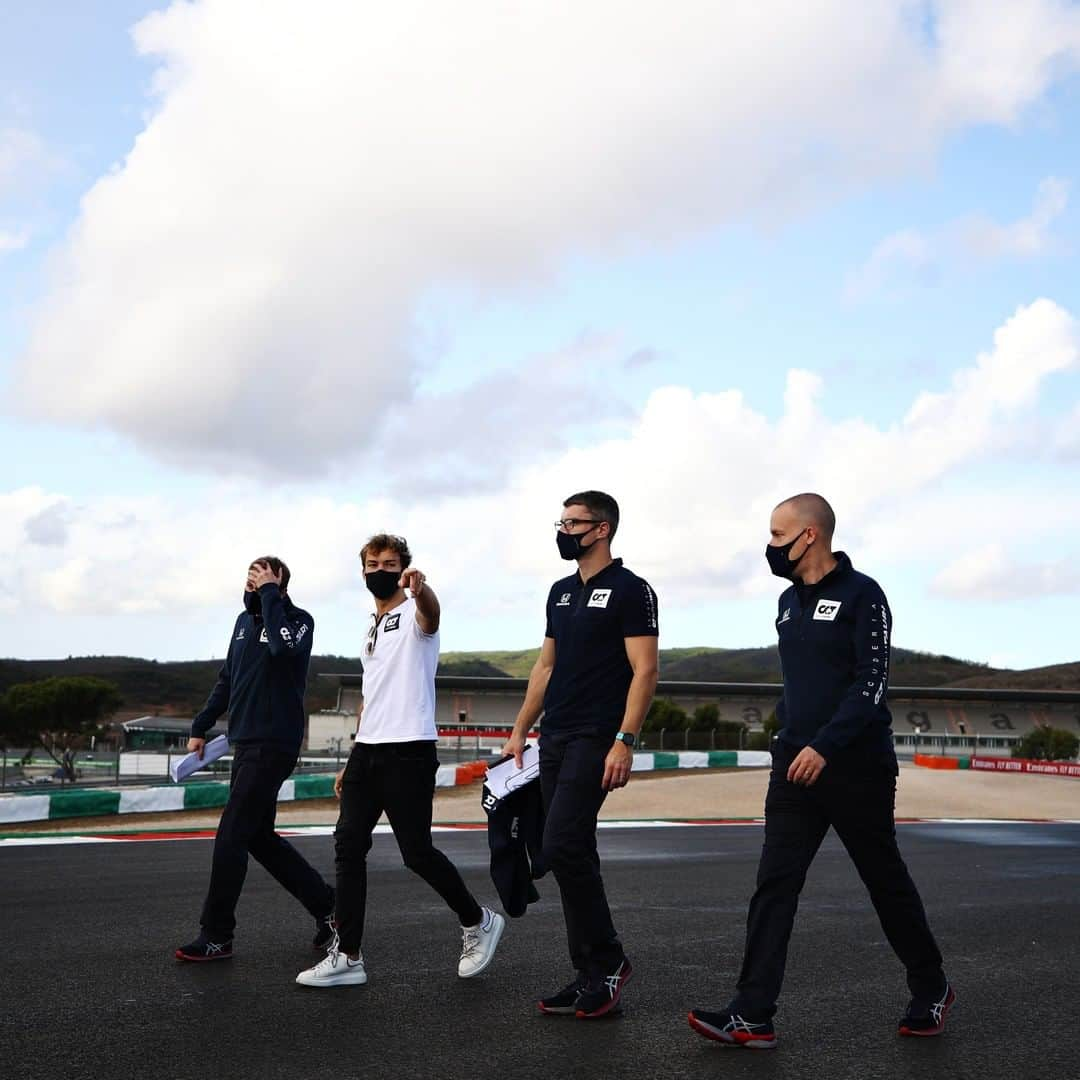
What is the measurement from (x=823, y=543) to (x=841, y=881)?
589 centimetres

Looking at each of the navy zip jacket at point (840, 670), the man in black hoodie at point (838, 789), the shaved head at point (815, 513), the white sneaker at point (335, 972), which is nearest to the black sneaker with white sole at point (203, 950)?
the white sneaker at point (335, 972)

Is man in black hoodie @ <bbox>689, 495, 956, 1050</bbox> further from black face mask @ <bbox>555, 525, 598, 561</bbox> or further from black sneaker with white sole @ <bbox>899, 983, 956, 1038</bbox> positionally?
black face mask @ <bbox>555, 525, 598, 561</bbox>

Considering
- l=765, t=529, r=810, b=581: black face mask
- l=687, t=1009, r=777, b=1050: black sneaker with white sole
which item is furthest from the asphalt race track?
l=765, t=529, r=810, b=581: black face mask

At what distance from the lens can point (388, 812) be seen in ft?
17.4

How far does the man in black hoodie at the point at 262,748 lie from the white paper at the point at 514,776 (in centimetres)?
116

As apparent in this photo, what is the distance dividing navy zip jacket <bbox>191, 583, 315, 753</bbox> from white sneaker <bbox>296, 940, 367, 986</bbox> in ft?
3.79

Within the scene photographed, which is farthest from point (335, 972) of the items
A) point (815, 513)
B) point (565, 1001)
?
point (815, 513)

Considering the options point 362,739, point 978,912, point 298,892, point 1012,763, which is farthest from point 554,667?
point 1012,763

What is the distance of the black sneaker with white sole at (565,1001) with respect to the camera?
4680mm

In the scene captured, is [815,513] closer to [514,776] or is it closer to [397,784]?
[514,776]

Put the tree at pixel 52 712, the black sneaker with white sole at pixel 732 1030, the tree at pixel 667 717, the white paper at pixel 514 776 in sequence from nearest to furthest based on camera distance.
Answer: the black sneaker with white sole at pixel 732 1030 → the white paper at pixel 514 776 → the tree at pixel 667 717 → the tree at pixel 52 712

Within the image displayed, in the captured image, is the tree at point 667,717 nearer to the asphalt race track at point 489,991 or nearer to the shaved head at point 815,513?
the asphalt race track at point 489,991

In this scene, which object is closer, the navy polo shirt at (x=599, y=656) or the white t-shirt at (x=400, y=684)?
the navy polo shirt at (x=599, y=656)

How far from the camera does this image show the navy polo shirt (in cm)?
490
